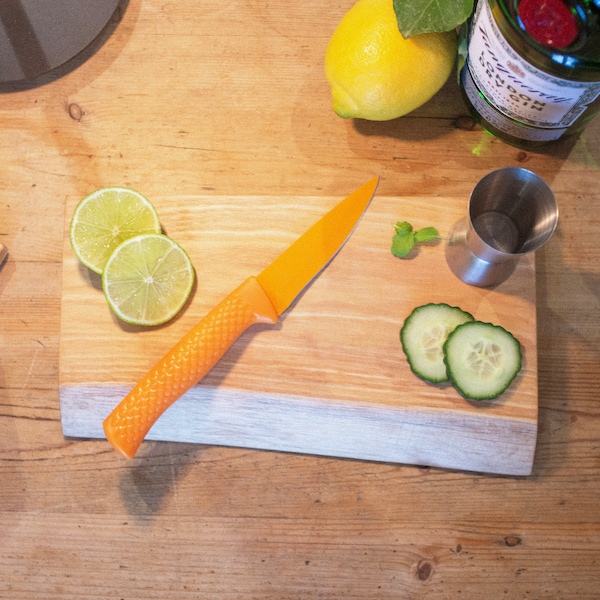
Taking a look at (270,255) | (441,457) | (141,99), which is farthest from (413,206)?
(141,99)

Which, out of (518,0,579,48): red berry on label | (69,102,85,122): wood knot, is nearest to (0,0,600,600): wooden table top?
(69,102,85,122): wood knot

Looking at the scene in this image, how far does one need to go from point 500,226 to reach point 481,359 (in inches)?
8.8

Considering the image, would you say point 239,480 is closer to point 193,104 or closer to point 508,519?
point 508,519

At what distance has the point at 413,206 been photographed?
1.00 meters

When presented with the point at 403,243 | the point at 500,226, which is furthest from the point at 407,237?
the point at 500,226

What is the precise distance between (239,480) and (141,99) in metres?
0.67

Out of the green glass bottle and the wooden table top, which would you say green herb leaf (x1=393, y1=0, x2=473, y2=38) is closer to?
the green glass bottle

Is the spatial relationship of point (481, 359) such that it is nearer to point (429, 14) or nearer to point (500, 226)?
point (500, 226)

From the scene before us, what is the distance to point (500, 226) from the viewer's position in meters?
0.99

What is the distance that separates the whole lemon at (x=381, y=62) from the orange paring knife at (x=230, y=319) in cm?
14

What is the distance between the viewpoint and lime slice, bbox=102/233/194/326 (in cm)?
92

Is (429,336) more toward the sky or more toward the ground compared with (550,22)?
more toward the ground

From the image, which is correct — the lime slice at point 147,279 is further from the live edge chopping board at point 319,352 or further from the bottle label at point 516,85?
the bottle label at point 516,85

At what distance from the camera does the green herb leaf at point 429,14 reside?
0.88m
